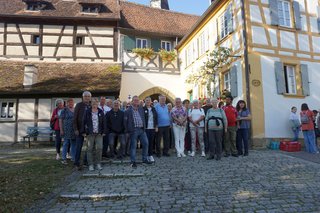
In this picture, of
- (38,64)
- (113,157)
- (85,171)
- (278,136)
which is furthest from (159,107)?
(38,64)

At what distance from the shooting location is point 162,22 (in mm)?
20875

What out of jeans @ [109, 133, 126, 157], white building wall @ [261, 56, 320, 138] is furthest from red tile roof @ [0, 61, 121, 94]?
white building wall @ [261, 56, 320, 138]

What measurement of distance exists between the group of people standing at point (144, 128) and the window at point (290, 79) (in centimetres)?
461

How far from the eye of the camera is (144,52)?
18484 millimetres

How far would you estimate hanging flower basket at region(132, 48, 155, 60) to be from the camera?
18.4 metres

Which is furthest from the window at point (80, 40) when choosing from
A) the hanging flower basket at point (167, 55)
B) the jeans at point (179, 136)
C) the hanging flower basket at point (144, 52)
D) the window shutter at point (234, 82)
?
the jeans at point (179, 136)

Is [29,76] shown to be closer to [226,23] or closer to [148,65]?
[148,65]

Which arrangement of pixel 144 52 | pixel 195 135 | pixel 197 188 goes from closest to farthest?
pixel 197 188
pixel 195 135
pixel 144 52

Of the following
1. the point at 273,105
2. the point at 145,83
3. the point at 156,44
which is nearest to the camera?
the point at 273,105

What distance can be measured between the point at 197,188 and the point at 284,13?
10572 millimetres

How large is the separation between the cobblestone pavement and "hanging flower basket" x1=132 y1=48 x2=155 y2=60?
11955 mm

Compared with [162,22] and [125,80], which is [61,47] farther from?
[162,22]

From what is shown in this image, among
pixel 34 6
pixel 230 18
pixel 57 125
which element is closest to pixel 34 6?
pixel 34 6

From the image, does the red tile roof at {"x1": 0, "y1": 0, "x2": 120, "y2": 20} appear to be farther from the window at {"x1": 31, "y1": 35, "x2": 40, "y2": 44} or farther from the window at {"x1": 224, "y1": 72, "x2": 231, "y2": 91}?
the window at {"x1": 224, "y1": 72, "x2": 231, "y2": 91}
